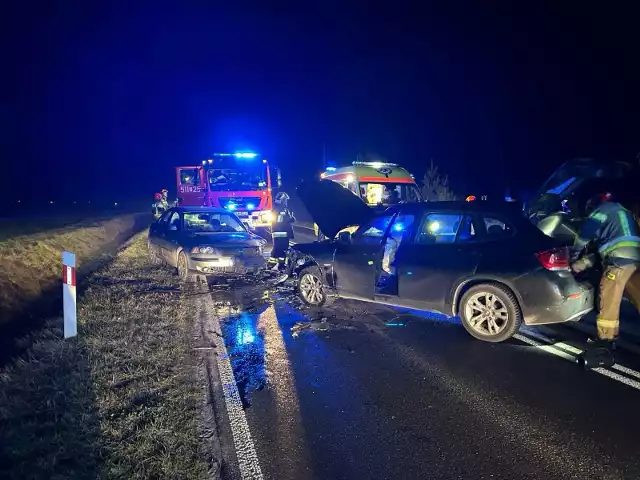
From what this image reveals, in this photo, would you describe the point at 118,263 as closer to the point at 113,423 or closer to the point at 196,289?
the point at 196,289

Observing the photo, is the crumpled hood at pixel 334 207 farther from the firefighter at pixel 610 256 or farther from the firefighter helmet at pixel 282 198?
the firefighter helmet at pixel 282 198

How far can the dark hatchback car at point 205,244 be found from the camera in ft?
30.3

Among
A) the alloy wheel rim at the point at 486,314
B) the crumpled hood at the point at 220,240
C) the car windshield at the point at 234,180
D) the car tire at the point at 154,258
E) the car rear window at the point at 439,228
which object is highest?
the car windshield at the point at 234,180

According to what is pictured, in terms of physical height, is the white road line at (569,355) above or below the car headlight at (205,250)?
below

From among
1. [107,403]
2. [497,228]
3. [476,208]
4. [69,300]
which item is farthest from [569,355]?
[69,300]

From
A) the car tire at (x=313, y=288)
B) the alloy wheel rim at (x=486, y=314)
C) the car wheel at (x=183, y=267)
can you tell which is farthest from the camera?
the car wheel at (x=183, y=267)

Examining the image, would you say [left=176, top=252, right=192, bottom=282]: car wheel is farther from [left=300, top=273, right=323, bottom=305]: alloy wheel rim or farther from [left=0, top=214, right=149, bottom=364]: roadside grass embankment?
[left=300, top=273, right=323, bottom=305]: alloy wheel rim

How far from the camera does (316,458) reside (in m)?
3.38

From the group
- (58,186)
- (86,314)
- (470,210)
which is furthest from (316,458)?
(58,186)

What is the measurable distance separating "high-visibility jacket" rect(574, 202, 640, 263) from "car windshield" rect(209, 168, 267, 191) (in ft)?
40.9

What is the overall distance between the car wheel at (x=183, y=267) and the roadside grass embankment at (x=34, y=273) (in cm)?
224

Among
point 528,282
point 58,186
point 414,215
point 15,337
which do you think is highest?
point 58,186

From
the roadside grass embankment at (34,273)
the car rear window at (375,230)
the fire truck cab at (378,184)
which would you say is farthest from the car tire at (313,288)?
the fire truck cab at (378,184)

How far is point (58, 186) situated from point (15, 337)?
228ft
